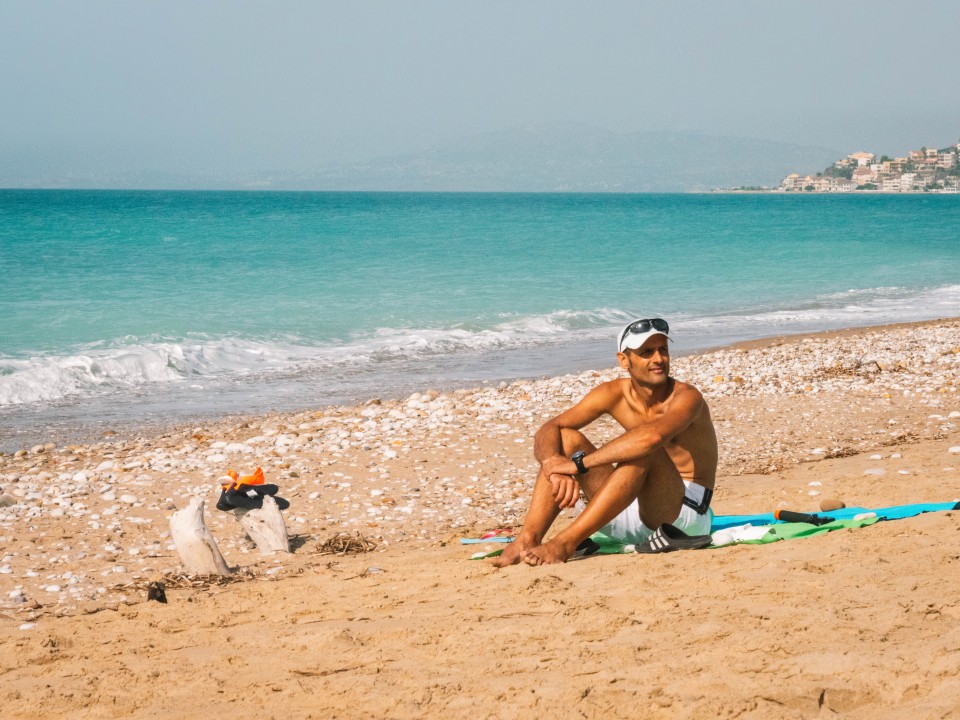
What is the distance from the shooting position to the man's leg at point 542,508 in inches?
221

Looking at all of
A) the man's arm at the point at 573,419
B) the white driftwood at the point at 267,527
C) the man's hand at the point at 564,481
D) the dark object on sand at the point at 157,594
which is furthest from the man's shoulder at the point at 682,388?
the dark object on sand at the point at 157,594

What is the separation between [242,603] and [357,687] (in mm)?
1704

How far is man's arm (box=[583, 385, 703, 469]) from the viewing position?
5.28 metres

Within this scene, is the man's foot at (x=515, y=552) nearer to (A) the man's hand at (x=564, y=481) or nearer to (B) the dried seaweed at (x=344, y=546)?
(A) the man's hand at (x=564, y=481)

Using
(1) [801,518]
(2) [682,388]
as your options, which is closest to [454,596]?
(2) [682,388]

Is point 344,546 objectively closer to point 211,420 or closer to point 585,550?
point 585,550

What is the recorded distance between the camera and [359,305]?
23812 millimetres

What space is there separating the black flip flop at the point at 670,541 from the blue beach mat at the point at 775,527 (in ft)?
0.29

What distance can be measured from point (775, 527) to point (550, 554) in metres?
1.29

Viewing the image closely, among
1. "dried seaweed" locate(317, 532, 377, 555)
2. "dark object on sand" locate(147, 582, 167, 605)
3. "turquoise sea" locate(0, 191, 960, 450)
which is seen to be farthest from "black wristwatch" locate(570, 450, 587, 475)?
"turquoise sea" locate(0, 191, 960, 450)

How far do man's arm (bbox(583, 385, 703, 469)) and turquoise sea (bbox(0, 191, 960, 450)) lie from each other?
7.90m

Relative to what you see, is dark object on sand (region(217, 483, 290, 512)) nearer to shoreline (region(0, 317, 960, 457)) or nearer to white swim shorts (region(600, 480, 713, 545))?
white swim shorts (region(600, 480, 713, 545))

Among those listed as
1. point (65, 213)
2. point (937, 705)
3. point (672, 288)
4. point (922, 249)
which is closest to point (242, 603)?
point (937, 705)

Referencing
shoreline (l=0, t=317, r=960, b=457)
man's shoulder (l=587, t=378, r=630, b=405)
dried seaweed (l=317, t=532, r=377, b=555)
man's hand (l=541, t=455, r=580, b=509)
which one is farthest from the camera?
shoreline (l=0, t=317, r=960, b=457)
